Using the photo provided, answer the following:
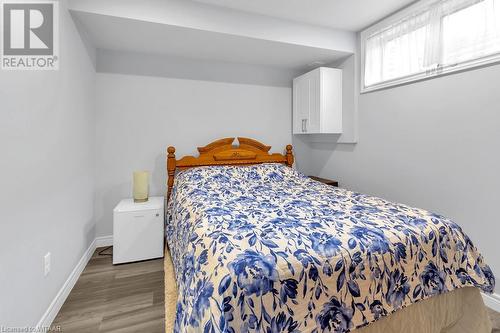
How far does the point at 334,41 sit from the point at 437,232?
2.33 metres

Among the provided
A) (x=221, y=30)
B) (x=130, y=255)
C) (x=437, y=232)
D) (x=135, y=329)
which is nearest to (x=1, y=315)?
(x=135, y=329)

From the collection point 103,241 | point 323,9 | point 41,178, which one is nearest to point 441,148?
point 323,9

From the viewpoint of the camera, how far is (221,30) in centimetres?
239

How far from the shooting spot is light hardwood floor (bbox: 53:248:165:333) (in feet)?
5.17

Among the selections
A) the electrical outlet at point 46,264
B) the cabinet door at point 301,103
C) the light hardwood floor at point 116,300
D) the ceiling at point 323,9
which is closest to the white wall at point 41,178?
the electrical outlet at point 46,264

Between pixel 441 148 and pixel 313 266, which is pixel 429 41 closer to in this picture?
pixel 441 148

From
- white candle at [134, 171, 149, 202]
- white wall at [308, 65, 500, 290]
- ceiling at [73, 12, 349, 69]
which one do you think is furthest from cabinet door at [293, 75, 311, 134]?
white candle at [134, 171, 149, 202]

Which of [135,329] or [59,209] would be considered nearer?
[135,329]

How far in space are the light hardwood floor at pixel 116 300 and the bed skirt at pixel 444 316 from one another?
26 cm

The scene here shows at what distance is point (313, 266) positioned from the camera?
42.0 inches

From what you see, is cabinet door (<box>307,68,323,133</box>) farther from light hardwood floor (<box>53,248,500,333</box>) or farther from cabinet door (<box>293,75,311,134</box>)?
light hardwood floor (<box>53,248,500,333</box>)

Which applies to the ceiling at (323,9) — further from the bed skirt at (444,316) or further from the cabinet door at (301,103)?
the bed skirt at (444,316)

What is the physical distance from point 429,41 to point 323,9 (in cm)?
101

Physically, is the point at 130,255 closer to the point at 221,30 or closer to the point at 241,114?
the point at 241,114
